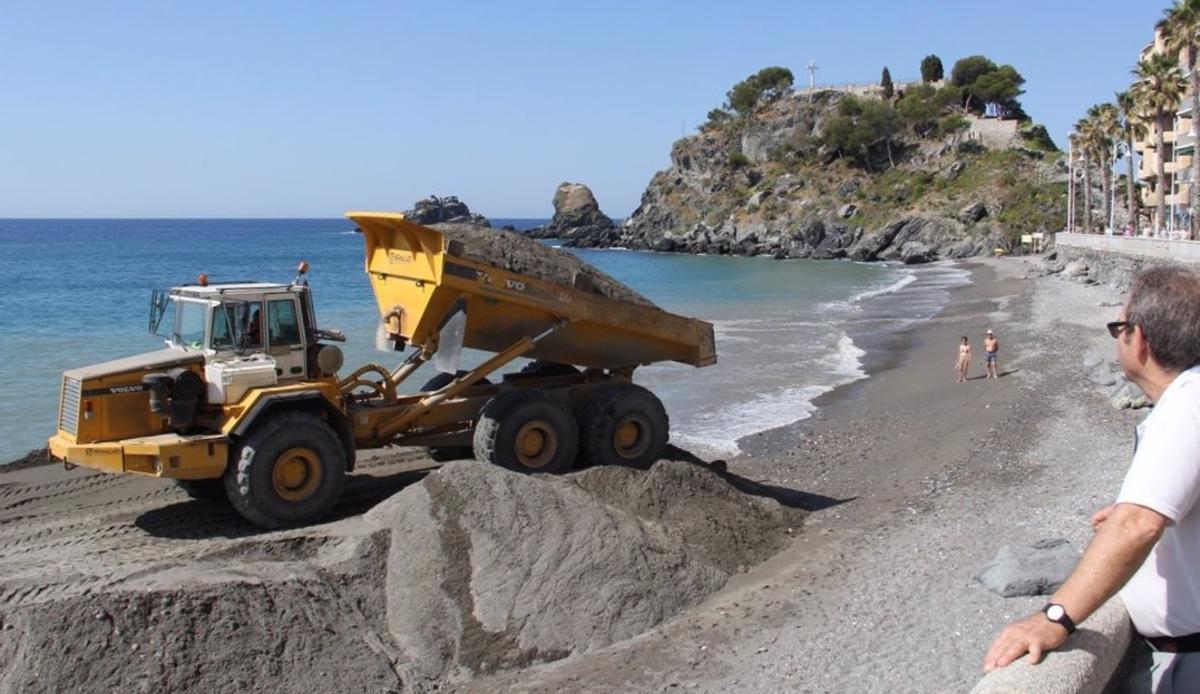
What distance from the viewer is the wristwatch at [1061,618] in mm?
2881

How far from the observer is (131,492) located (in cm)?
1236

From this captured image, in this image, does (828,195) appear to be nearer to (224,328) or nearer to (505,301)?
(505,301)

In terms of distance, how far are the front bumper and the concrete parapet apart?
27.4ft

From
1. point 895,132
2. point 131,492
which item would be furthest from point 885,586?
point 895,132

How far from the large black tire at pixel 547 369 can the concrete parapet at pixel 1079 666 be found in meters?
10.5

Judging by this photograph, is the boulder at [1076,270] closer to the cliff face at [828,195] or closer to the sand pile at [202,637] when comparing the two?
the cliff face at [828,195]

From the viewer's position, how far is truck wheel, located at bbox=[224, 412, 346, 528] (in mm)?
10008

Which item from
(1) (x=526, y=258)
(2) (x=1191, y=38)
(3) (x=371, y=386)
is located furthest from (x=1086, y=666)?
(2) (x=1191, y=38)

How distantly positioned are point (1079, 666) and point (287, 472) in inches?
336

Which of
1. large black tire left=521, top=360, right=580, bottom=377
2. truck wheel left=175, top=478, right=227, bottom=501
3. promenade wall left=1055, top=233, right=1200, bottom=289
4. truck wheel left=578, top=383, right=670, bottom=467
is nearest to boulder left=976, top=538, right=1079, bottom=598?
truck wheel left=578, top=383, right=670, bottom=467

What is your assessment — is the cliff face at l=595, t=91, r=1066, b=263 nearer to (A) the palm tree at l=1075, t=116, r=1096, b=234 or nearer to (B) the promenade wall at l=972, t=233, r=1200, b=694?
(A) the palm tree at l=1075, t=116, r=1096, b=234

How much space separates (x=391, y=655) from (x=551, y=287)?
4.91m

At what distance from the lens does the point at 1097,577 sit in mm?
2795

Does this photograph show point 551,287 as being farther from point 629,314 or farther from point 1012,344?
point 1012,344
